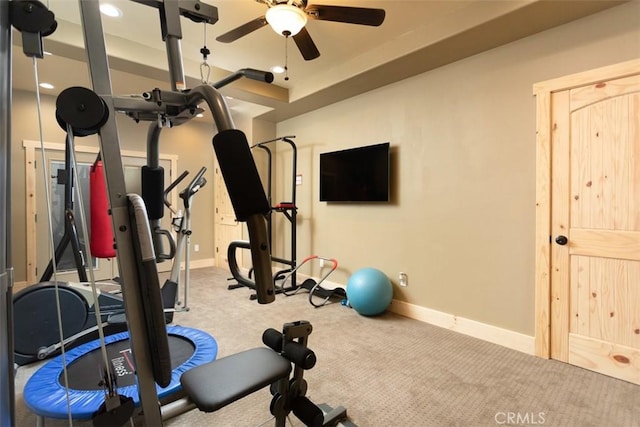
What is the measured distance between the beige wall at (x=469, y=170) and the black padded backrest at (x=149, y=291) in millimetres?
2768

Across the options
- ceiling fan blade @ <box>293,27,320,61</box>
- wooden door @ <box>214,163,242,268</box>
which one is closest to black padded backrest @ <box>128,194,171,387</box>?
ceiling fan blade @ <box>293,27,320,61</box>

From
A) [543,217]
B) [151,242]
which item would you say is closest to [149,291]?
[151,242]

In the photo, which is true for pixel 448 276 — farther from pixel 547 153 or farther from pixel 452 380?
pixel 547 153

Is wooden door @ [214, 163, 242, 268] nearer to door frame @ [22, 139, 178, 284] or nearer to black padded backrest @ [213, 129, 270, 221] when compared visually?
door frame @ [22, 139, 178, 284]

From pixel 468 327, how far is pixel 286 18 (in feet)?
10.1

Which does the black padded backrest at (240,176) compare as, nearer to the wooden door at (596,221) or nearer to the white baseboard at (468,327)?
the wooden door at (596,221)

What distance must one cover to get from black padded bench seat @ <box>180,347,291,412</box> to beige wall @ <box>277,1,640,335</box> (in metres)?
2.32

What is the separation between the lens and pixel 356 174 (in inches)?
158

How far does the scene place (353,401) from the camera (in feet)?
6.57

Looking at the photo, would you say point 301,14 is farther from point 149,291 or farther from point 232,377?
point 232,377

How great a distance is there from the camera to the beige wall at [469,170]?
8.43 feet

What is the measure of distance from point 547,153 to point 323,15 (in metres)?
2.06

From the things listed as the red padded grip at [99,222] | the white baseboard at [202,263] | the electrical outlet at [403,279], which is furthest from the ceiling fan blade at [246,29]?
the white baseboard at [202,263]

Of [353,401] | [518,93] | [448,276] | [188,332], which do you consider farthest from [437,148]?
[188,332]
